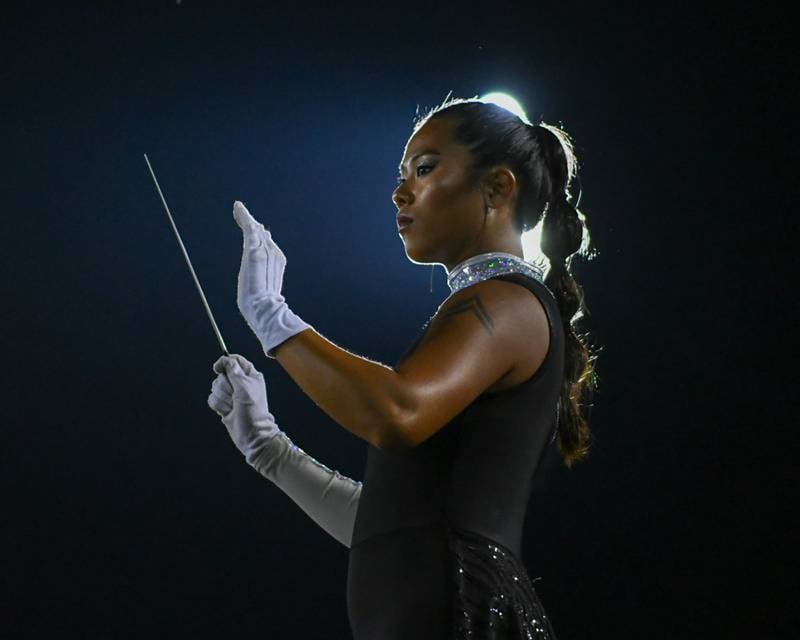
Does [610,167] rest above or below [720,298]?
above

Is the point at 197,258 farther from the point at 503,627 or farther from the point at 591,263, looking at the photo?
the point at 503,627

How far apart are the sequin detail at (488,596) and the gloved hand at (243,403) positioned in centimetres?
52

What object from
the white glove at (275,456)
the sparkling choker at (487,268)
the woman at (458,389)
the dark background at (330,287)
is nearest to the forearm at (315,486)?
the white glove at (275,456)

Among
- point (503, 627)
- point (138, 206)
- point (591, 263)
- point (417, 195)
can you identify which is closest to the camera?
point (503, 627)

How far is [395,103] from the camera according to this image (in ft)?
8.43

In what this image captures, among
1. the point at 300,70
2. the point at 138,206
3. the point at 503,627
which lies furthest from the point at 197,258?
the point at 503,627

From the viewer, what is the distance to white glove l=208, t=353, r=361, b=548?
1.32m

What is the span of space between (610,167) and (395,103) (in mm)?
611

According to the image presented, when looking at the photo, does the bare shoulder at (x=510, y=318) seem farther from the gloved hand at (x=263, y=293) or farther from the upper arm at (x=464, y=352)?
the gloved hand at (x=263, y=293)

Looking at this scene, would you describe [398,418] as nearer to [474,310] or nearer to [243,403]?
[474,310]

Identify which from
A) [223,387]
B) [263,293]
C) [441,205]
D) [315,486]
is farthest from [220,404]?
[441,205]

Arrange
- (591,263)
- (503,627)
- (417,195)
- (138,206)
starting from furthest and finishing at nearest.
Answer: (591,263)
(138,206)
(417,195)
(503,627)

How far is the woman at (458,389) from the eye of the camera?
907mm

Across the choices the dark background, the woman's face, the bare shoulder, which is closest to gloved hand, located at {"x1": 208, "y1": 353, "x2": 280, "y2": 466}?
the woman's face
